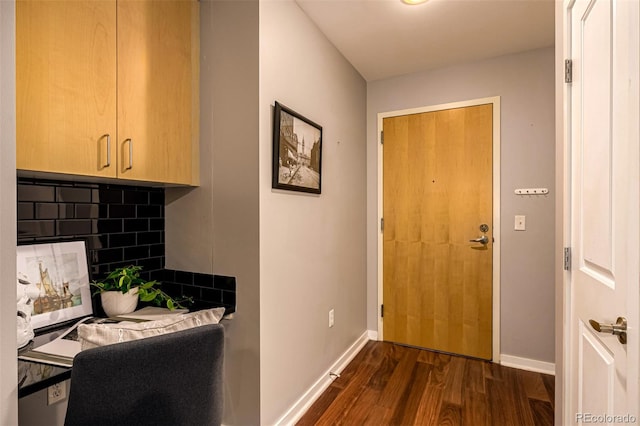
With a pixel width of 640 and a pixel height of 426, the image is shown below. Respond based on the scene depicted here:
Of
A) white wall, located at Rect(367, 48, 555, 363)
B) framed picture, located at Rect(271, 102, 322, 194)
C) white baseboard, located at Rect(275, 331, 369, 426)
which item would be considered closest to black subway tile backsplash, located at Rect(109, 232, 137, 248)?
framed picture, located at Rect(271, 102, 322, 194)

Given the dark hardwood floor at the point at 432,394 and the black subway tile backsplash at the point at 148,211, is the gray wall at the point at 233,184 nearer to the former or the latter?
the black subway tile backsplash at the point at 148,211

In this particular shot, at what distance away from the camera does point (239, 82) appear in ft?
5.45

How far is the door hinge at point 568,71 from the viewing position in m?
1.27

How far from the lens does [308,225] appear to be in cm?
207

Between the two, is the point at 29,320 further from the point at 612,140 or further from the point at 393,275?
the point at 393,275

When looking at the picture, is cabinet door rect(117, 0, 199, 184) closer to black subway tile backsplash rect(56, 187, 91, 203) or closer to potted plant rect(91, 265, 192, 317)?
black subway tile backsplash rect(56, 187, 91, 203)

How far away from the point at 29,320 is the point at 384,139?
2694mm

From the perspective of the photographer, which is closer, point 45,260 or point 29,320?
point 29,320

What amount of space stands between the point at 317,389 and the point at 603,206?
1.89 metres

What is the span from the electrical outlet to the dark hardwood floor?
48.1 inches

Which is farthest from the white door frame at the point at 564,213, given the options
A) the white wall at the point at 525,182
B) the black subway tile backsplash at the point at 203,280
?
the black subway tile backsplash at the point at 203,280

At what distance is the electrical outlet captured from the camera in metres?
1.36

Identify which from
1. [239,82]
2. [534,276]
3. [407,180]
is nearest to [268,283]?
[239,82]

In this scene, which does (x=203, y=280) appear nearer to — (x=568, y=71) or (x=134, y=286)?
(x=134, y=286)
